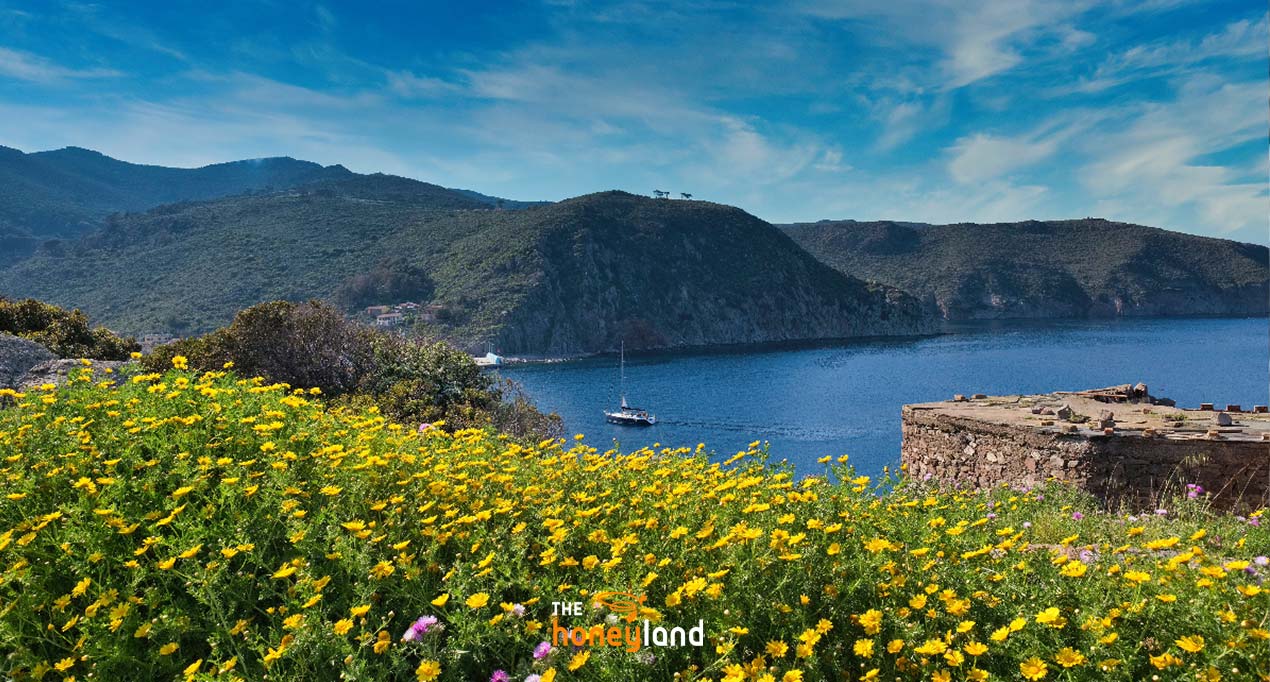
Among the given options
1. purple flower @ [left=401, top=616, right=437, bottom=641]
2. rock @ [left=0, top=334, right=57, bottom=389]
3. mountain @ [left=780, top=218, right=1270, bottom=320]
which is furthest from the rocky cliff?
purple flower @ [left=401, top=616, right=437, bottom=641]

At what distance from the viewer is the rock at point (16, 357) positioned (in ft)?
36.7

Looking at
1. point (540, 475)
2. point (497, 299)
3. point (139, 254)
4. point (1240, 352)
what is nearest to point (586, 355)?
point (497, 299)

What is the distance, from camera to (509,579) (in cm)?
338

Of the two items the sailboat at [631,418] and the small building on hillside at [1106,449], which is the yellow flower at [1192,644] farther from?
the sailboat at [631,418]

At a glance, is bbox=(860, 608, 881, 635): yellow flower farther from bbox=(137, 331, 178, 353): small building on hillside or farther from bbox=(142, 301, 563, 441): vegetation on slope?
bbox=(137, 331, 178, 353): small building on hillside

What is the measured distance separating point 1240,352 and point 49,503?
12069 cm

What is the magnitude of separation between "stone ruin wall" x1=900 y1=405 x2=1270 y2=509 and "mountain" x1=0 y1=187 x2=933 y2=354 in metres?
85.6

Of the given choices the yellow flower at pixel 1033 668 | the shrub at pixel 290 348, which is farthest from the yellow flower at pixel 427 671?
the shrub at pixel 290 348

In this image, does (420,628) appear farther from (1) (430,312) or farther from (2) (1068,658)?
(1) (430,312)

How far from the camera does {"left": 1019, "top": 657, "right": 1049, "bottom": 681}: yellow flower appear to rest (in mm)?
2557

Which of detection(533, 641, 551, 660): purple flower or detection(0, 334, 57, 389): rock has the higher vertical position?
detection(0, 334, 57, 389): rock

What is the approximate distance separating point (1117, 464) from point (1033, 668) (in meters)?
8.30

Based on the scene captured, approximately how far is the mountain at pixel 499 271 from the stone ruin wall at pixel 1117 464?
281 feet

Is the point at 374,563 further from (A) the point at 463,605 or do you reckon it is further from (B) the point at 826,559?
(B) the point at 826,559
